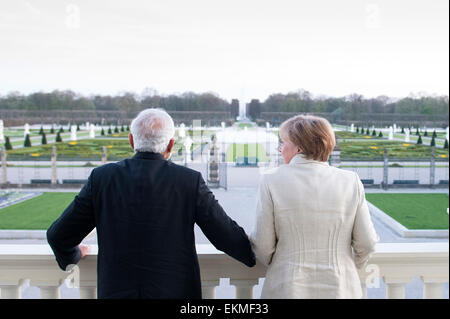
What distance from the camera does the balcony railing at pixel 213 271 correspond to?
100 cm

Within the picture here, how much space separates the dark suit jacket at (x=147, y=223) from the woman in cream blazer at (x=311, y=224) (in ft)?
0.35

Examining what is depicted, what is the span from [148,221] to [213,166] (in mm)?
7331

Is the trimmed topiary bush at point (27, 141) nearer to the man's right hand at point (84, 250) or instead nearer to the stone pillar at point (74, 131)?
the stone pillar at point (74, 131)

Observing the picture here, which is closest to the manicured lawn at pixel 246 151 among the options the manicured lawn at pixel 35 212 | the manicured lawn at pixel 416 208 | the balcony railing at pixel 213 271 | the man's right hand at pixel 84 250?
the manicured lawn at pixel 416 208

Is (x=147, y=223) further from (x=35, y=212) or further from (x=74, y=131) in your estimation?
(x=74, y=131)

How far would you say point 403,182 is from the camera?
855 cm

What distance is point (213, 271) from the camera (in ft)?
3.32

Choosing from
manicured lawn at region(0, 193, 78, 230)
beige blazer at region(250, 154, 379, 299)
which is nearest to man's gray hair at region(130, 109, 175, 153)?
beige blazer at region(250, 154, 379, 299)

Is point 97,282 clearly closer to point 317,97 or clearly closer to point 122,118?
point 122,118

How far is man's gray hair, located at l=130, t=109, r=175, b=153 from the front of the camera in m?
0.90

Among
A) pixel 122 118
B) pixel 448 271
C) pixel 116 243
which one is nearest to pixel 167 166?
pixel 116 243

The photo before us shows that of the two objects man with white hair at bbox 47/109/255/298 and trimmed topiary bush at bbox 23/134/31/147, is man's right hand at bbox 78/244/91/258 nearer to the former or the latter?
man with white hair at bbox 47/109/255/298

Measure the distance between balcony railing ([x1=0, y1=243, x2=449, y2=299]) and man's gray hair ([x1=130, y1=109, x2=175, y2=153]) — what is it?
1.08ft

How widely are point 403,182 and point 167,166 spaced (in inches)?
346
